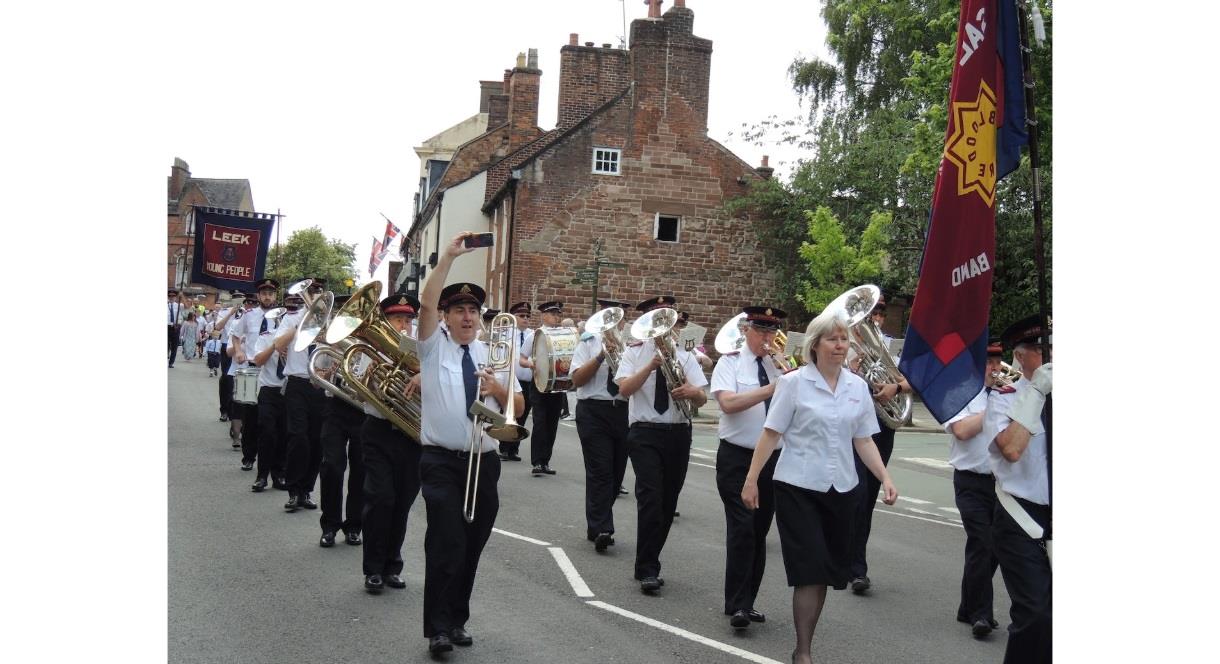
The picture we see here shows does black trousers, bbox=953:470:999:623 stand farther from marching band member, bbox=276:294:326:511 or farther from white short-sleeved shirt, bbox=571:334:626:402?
marching band member, bbox=276:294:326:511

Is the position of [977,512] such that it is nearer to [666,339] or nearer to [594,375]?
[666,339]

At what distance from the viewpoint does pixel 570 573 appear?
864cm

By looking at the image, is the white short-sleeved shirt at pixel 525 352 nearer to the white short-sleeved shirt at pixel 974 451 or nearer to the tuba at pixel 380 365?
the tuba at pixel 380 365

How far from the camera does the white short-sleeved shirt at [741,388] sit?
766 centimetres

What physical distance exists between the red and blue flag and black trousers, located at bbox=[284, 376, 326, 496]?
6732 mm

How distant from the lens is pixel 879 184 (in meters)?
31.7

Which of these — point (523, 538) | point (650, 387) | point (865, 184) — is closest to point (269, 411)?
point (523, 538)

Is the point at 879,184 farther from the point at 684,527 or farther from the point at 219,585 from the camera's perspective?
the point at 219,585

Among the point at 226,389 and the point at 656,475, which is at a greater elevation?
the point at 656,475

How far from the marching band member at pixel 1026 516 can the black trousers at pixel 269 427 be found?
8.24 meters

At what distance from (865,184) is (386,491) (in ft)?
84.8

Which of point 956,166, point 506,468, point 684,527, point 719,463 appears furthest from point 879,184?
point 956,166

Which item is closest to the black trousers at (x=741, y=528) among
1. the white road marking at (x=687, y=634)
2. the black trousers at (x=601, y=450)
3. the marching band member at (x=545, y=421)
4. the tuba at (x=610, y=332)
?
the white road marking at (x=687, y=634)

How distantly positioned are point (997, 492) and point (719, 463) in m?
2.44
